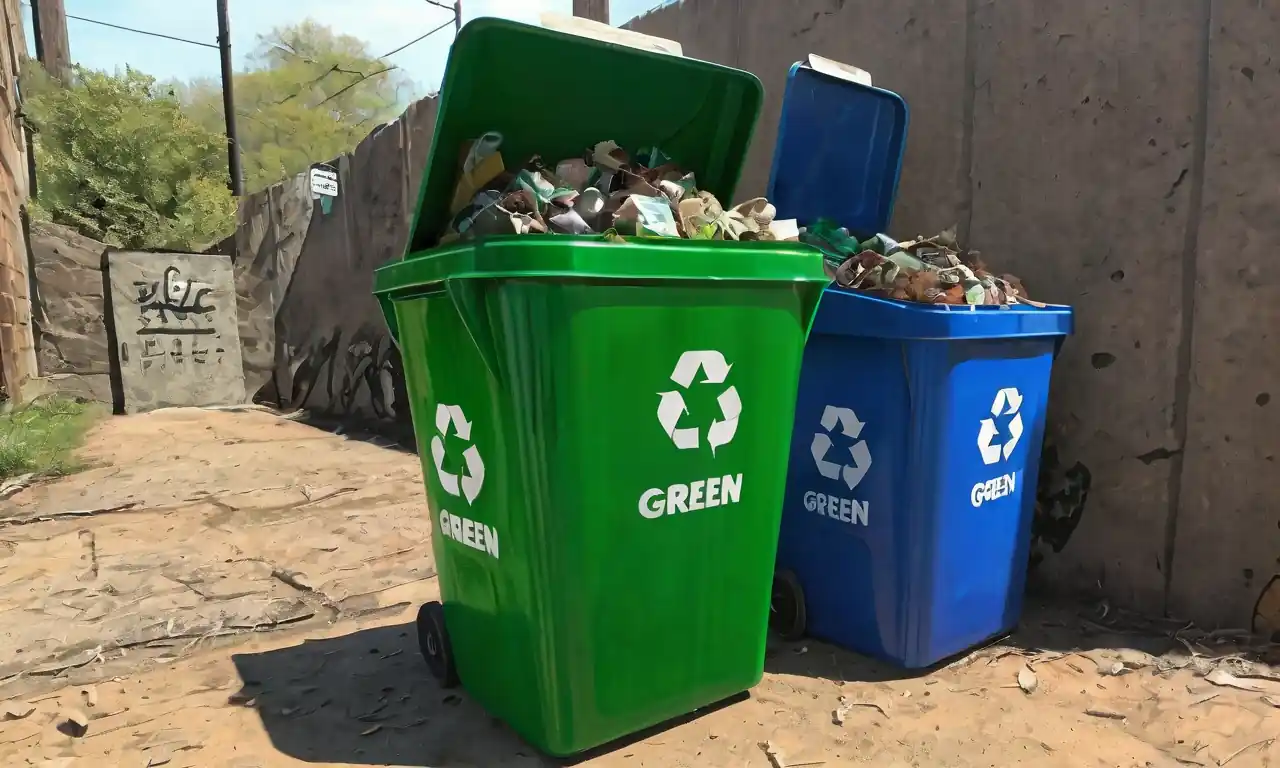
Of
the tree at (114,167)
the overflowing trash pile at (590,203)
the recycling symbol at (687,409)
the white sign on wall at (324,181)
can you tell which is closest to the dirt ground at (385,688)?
the recycling symbol at (687,409)

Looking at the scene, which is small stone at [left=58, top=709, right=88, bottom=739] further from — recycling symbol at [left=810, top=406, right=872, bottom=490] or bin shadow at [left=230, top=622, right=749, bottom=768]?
recycling symbol at [left=810, top=406, right=872, bottom=490]

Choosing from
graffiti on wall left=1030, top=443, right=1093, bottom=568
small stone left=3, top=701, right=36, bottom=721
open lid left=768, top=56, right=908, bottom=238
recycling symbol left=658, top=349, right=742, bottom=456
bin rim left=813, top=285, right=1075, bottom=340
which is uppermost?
open lid left=768, top=56, right=908, bottom=238

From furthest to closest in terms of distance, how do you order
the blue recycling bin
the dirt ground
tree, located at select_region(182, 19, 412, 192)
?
tree, located at select_region(182, 19, 412, 192) < the blue recycling bin < the dirt ground

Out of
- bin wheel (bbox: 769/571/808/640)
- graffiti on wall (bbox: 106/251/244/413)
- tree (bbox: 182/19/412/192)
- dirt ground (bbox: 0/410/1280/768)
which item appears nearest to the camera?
dirt ground (bbox: 0/410/1280/768)

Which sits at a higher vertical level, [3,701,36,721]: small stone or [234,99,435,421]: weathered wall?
[234,99,435,421]: weathered wall

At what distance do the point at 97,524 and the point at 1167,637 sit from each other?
4498 millimetres

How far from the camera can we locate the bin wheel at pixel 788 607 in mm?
2367

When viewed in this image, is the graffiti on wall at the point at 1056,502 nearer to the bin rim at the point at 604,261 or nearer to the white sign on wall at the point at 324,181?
the bin rim at the point at 604,261

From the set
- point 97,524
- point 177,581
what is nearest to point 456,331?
point 177,581

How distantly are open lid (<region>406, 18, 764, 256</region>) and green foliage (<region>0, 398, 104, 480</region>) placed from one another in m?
4.48

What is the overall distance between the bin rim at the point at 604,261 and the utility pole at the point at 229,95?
17805 millimetres

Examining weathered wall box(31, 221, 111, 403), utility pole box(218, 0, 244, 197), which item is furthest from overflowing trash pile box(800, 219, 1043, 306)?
utility pole box(218, 0, 244, 197)

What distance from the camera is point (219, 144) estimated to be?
17.4 meters

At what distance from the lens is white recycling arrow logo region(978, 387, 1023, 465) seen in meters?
2.18
